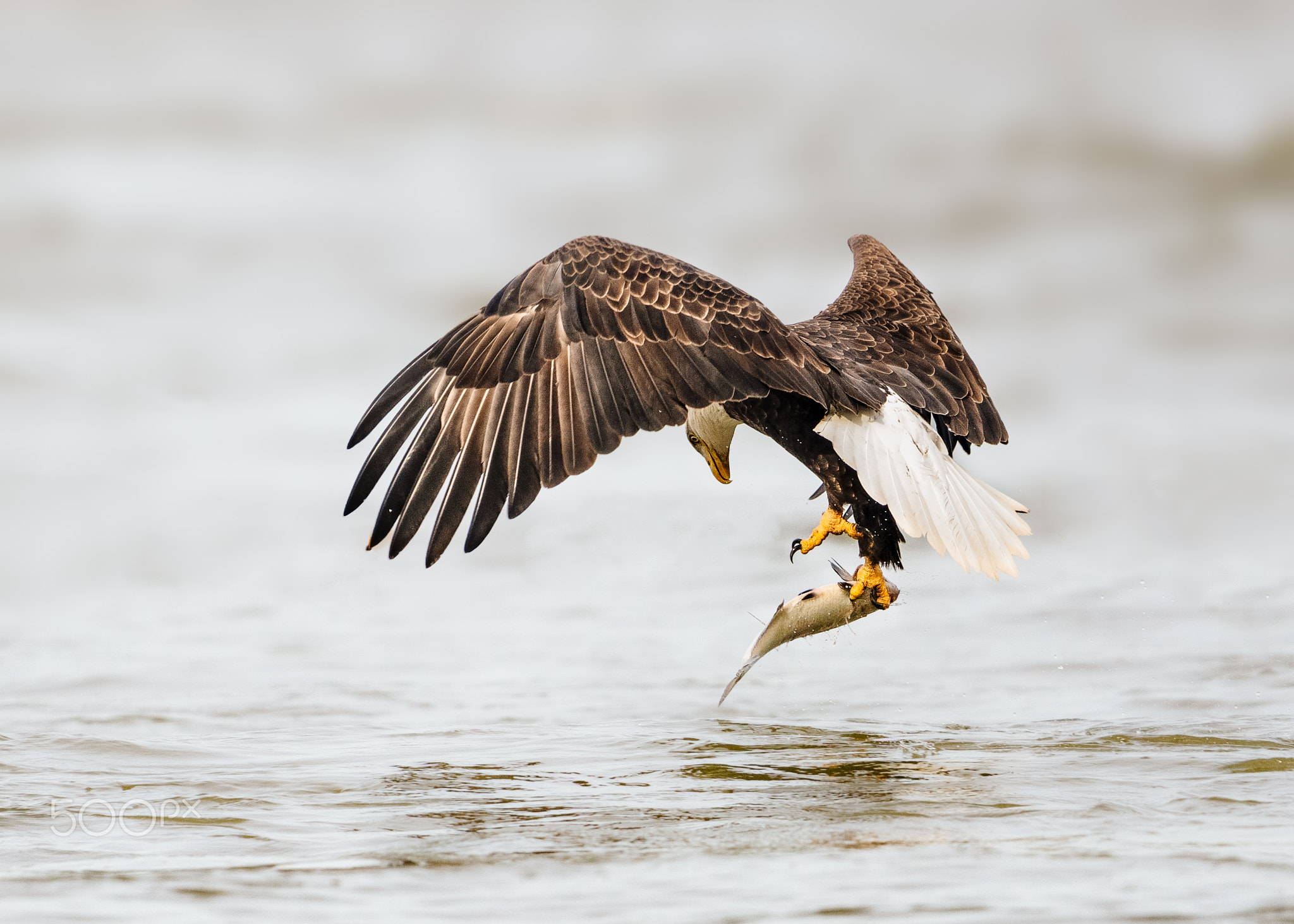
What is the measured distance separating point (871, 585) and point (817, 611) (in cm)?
23

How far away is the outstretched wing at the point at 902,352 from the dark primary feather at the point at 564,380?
0.15 metres

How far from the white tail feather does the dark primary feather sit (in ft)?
0.36

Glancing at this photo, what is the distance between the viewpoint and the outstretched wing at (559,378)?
4664 millimetres

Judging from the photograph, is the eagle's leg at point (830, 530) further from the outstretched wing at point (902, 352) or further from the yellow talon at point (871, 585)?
the outstretched wing at point (902, 352)

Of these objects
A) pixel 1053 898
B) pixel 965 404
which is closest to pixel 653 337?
pixel 965 404

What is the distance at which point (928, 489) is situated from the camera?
4980mm

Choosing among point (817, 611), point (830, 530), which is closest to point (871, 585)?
point (817, 611)

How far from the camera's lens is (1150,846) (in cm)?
347

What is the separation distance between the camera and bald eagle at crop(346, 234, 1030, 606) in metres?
4.69

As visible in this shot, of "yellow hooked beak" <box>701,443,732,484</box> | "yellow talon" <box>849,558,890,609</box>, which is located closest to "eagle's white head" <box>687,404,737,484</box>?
"yellow hooked beak" <box>701,443,732,484</box>

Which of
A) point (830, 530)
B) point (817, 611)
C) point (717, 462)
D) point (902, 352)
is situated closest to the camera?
point (817, 611)

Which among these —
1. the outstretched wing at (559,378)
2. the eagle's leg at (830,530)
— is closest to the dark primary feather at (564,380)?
the outstretched wing at (559,378)

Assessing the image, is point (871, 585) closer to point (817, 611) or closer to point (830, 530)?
point (817, 611)

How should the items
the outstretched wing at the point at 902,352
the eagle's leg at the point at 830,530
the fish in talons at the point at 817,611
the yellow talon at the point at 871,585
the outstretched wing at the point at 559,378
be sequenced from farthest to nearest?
the outstretched wing at the point at 902,352 → the eagle's leg at the point at 830,530 → the yellow talon at the point at 871,585 → the fish in talons at the point at 817,611 → the outstretched wing at the point at 559,378
